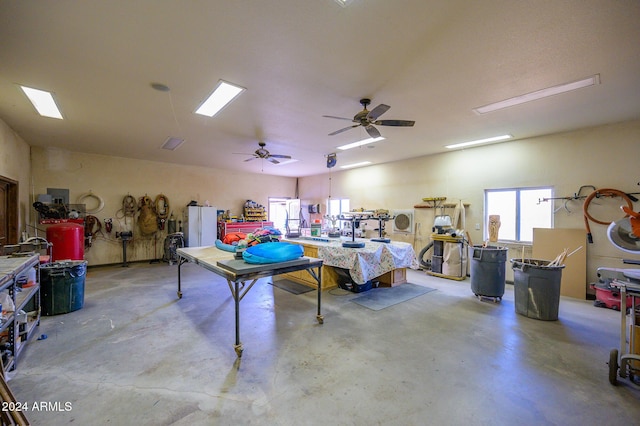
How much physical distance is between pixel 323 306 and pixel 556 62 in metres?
4.07

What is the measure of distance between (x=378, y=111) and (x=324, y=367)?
2921 mm

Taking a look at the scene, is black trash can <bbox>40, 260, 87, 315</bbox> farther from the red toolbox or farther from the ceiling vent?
the red toolbox

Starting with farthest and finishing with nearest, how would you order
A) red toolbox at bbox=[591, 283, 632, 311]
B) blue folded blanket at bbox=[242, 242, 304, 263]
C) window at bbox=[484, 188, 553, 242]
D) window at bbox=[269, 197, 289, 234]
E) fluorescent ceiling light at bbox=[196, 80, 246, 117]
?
1. window at bbox=[269, 197, 289, 234]
2. window at bbox=[484, 188, 553, 242]
3. red toolbox at bbox=[591, 283, 632, 311]
4. fluorescent ceiling light at bbox=[196, 80, 246, 117]
5. blue folded blanket at bbox=[242, 242, 304, 263]

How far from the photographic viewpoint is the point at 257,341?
2.87 m

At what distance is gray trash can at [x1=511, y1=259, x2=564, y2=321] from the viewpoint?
342 cm

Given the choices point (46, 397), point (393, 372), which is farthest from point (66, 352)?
point (393, 372)

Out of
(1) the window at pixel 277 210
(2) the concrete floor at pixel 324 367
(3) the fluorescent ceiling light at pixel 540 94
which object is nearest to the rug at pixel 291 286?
(2) the concrete floor at pixel 324 367

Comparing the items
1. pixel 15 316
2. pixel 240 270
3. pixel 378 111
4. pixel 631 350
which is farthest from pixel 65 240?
pixel 631 350

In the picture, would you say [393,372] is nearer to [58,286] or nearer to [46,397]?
[46,397]

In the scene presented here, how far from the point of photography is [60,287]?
11.8 feet

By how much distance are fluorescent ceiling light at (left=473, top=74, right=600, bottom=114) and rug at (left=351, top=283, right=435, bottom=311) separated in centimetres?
322

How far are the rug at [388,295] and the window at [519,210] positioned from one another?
2.39 meters

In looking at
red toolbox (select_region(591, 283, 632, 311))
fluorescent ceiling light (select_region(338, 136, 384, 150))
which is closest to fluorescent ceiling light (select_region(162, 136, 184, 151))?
fluorescent ceiling light (select_region(338, 136, 384, 150))

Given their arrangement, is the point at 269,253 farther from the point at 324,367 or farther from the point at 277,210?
the point at 277,210
